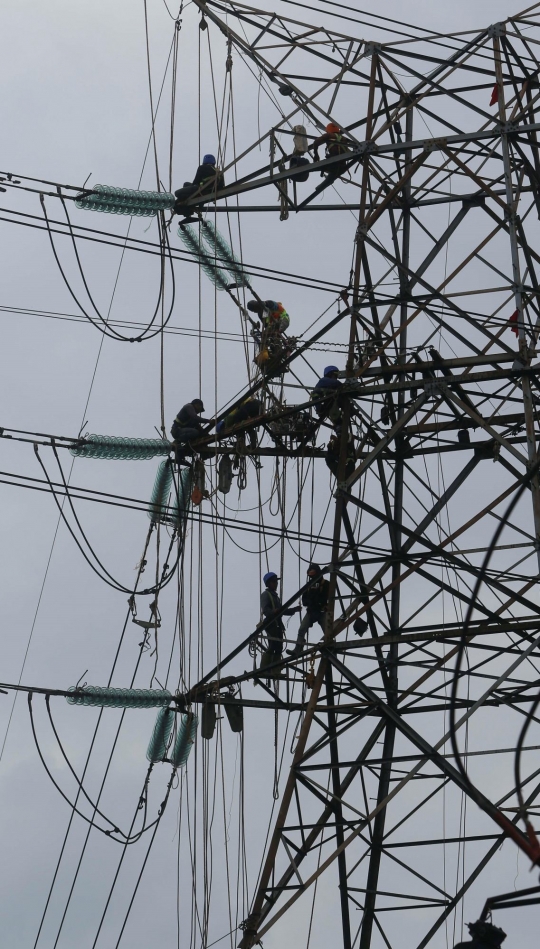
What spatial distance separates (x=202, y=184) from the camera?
65.2 ft

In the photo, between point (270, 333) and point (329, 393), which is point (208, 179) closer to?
point (270, 333)

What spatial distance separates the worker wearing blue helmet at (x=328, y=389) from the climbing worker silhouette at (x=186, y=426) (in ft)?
9.90

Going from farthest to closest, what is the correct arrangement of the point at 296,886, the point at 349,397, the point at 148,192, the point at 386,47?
the point at 148,192
the point at 386,47
the point at 349,397
the point at 296,886

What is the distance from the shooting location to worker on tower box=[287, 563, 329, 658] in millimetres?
18250

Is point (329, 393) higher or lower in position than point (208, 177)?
lower

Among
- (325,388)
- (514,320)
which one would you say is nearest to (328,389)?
(325,388)

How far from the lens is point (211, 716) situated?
19.8 m

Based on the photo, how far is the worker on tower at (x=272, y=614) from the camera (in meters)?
19.4

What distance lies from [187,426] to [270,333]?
5.50ft

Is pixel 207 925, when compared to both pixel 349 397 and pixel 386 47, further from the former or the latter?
pixel 386 47

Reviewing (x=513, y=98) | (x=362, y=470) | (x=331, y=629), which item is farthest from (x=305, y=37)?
(x=331, y=629)

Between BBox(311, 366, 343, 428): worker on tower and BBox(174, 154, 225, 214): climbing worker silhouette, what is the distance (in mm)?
3250

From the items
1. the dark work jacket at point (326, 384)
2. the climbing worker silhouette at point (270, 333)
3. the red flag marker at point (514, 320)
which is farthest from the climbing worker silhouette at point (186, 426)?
the red flag marker at point (514, 320)

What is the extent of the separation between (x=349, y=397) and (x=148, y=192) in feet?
14.6
